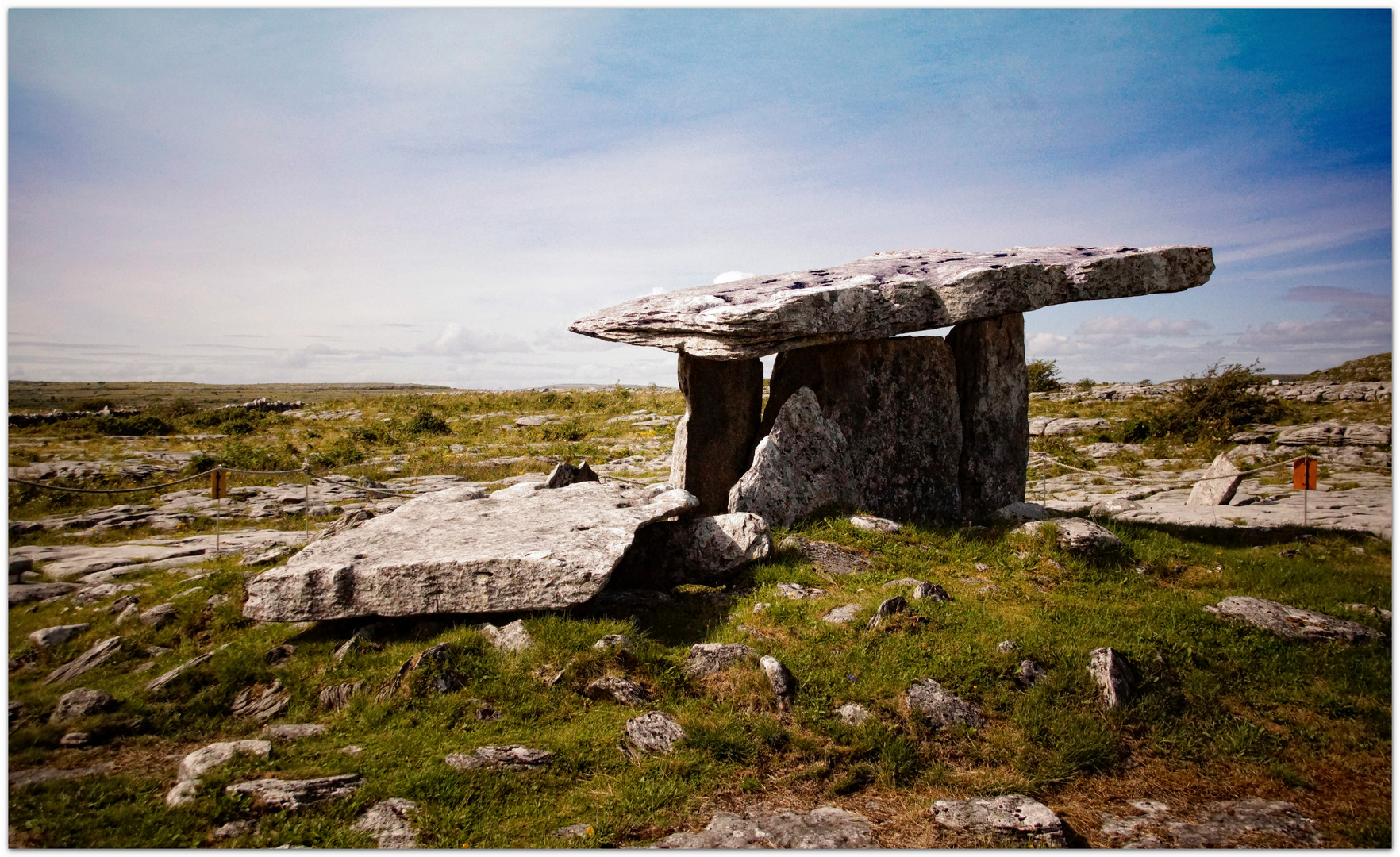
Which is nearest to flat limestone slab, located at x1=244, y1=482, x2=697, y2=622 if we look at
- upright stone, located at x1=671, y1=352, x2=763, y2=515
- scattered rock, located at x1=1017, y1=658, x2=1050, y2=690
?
scattered rock, located at x1=1017, y1=658, x2=1050, y2=690

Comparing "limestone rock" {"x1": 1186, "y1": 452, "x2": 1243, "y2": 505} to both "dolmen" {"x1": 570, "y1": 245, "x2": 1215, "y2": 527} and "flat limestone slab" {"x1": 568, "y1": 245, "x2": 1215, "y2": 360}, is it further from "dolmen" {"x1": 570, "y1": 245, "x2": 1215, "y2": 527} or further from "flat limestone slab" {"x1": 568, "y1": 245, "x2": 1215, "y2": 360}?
"flat limestone slab" {"x1": 568, "y1": 245, "x2": 1215, "y2": 360}

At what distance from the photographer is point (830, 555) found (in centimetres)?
976

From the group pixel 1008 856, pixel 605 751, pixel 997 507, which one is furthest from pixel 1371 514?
pixel 605 751

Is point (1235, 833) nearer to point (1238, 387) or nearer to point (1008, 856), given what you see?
point (1008, 856)

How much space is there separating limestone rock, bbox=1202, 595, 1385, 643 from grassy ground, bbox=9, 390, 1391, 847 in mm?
163

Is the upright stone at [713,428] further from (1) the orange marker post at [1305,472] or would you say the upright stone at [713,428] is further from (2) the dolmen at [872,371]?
(1) the orange marker post at [1305,472]

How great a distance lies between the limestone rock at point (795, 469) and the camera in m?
11.0

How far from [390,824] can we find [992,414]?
11.5 m

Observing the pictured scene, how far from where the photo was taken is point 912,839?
482 cm

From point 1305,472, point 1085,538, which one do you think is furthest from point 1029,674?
point 1305,472

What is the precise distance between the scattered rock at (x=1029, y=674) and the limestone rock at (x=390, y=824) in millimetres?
5080

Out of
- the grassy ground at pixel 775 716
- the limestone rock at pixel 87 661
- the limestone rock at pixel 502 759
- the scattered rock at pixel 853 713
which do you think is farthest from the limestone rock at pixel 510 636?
the limestone rock at pixel 87 661

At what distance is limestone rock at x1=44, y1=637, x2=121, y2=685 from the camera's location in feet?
24.0

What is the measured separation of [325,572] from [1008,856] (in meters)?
6.64
